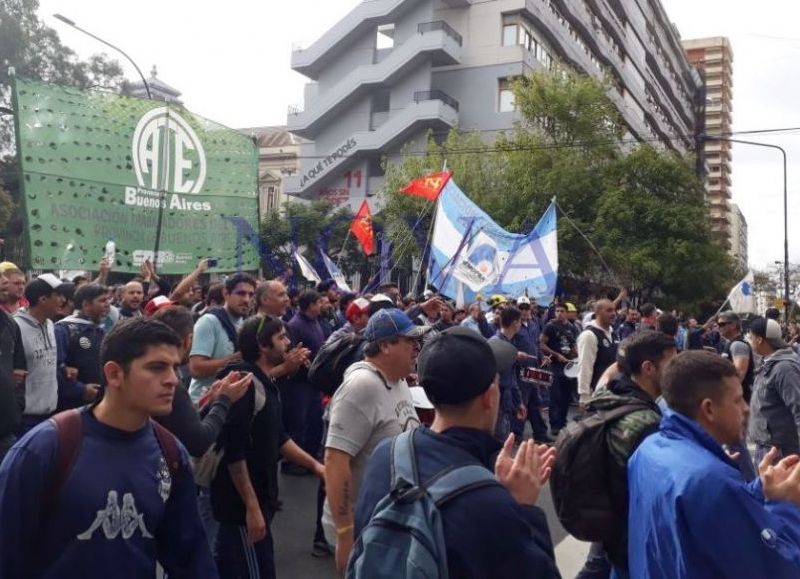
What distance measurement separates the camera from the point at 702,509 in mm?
2162

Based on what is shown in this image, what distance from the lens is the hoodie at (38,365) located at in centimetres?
477

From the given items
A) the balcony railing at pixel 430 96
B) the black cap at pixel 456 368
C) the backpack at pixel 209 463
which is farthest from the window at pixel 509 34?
the black cap at pixel 456 368

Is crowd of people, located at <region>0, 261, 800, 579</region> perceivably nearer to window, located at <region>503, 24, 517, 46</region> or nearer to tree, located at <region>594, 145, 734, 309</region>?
tree, located at <region>594, 145, 734, 309</region>

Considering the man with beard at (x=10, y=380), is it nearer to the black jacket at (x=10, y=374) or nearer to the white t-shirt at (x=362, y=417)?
the black jacket at (x=10, y=374)

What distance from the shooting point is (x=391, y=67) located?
1462 inches

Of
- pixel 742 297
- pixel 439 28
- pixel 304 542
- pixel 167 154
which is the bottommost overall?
pixel 304 542

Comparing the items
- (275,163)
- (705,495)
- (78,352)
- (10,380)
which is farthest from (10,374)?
(275,163)

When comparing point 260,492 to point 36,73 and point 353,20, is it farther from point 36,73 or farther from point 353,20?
point 353,20

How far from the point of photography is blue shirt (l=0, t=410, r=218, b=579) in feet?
6.75

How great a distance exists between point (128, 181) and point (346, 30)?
32.9m

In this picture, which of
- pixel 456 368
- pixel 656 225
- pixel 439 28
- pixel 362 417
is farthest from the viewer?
pixel 439 28

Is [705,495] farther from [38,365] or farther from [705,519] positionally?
[38,365]

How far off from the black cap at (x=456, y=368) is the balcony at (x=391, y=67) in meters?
36.3

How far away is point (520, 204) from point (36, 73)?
22981mm
